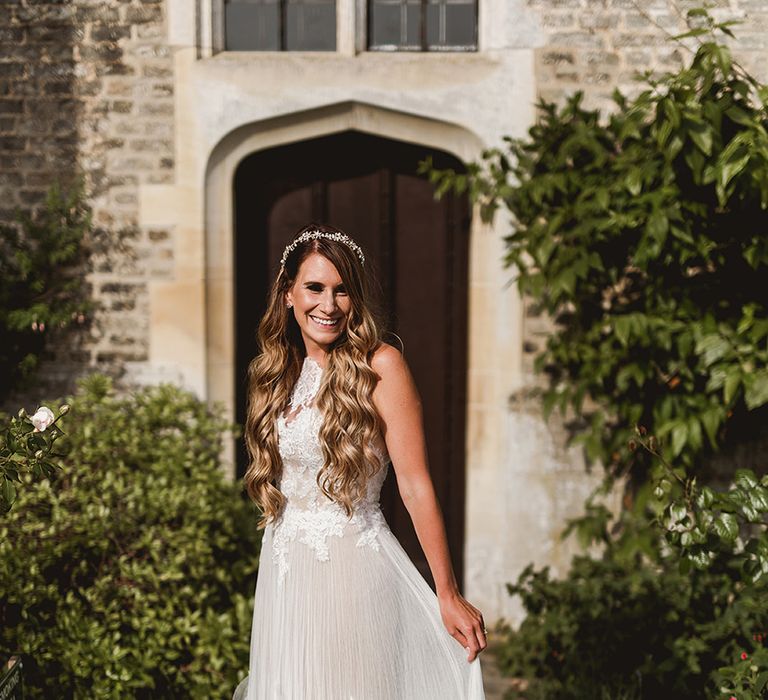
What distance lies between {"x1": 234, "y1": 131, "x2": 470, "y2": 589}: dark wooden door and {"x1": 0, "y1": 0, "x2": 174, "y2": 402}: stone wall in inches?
20.6

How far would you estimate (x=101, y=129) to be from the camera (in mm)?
4730

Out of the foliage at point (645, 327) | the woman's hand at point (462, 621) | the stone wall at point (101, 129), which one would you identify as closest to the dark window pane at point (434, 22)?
the foliage at point (645, 327)

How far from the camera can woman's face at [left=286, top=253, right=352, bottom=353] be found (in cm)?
233

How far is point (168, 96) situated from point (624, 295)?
2540mm

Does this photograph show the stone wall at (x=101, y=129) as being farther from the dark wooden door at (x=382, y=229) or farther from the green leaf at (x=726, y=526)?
the green leaf at (x=726, y=526)

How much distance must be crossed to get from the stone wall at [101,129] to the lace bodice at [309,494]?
2623mm

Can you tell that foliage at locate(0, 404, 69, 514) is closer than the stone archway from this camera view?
Yes

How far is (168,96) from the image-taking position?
4.72m

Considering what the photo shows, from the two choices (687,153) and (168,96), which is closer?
(687,153)

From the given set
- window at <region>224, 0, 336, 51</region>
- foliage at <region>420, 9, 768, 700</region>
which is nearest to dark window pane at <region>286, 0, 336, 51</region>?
window at <region>224, 0, 336, 51</region>

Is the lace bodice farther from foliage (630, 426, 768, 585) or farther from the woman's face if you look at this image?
foliage (630, 426, 768, 585)

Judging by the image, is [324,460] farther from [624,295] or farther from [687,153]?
[624,295]

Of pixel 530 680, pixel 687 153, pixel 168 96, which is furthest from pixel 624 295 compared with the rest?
pixel 168 96

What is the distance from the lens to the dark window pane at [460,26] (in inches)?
192
